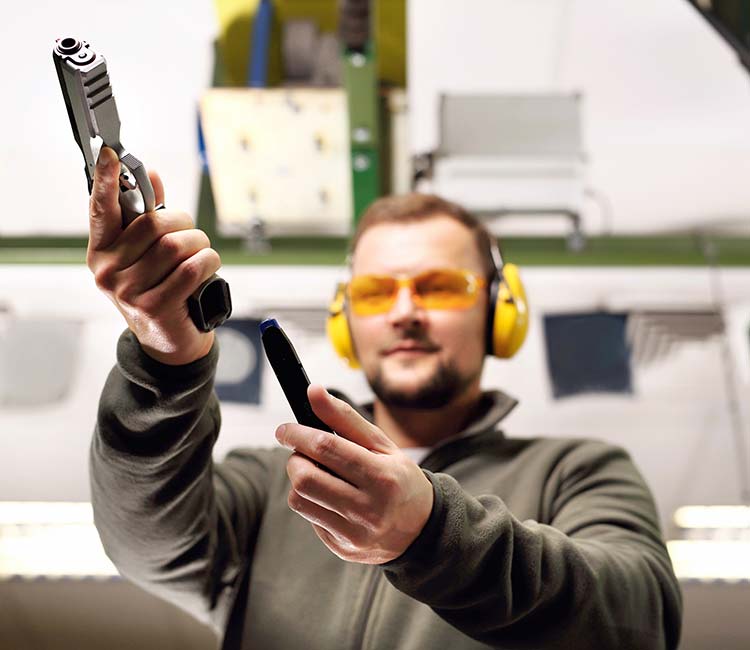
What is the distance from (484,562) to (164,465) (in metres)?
0.36

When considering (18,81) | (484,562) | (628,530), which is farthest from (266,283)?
(484,562)

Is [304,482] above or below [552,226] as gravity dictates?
above

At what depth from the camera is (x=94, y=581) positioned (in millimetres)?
1220

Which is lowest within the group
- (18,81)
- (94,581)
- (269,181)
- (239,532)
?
(94,581)

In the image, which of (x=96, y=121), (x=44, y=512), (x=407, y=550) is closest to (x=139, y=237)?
(x=96, y=121)

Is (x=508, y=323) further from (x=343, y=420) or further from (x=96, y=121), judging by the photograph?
(x=96, y=121)

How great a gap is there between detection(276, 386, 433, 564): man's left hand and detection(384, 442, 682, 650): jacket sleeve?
35 millimetres

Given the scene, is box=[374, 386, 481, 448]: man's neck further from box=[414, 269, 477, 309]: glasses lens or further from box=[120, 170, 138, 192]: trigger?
box=[120, 170, 138, 192]: trigger

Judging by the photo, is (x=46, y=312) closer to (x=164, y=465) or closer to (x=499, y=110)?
(x=164, y=465)

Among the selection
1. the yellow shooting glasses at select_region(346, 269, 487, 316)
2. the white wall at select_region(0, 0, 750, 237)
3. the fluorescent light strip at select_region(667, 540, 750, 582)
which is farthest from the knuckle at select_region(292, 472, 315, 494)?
the white wall at select_region(0, 0, 750, 237)

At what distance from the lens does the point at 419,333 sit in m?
1.06

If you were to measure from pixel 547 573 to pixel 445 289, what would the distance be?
452mm

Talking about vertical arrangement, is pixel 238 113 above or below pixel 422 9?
below

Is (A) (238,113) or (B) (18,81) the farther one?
(A) (238,113)
